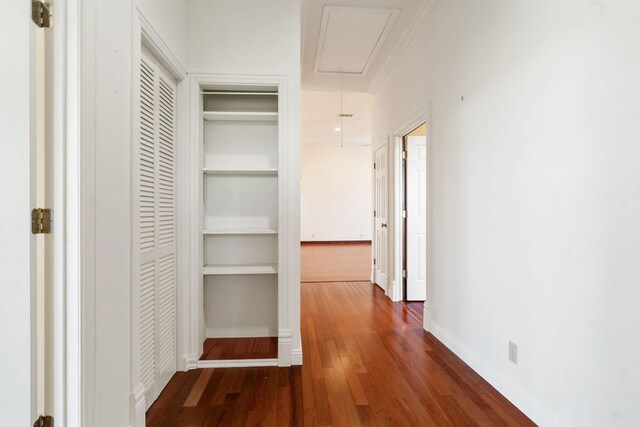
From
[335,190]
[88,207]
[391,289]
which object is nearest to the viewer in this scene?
[88,207]

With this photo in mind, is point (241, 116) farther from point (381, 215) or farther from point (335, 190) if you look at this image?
point (335, 190)

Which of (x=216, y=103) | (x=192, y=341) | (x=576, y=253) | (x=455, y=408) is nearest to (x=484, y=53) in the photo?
(x=576, y=253)

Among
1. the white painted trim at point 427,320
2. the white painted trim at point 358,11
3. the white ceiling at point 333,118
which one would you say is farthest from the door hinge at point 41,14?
the white ceiling at point 333,118

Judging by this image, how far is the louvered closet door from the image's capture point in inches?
72.5

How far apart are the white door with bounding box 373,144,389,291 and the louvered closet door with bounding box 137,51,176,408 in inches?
116

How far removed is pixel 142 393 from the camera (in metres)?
1.67

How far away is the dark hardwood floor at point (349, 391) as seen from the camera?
1.80 metres

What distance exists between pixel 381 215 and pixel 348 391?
120 inches

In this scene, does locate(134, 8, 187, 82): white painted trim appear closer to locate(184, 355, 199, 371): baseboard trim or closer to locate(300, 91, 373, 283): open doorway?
locate(184, 355, 199, 371): baseboard trim

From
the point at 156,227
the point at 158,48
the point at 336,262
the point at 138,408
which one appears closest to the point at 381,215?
the point at 336,262

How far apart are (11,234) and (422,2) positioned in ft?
11.5

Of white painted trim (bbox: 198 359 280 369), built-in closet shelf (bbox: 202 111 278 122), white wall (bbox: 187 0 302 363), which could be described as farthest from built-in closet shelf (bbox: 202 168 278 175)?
white painted trim (bbox: 198 359 280 369)

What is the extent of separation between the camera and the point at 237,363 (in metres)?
2.43

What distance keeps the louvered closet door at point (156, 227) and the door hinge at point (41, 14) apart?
1.96ft
